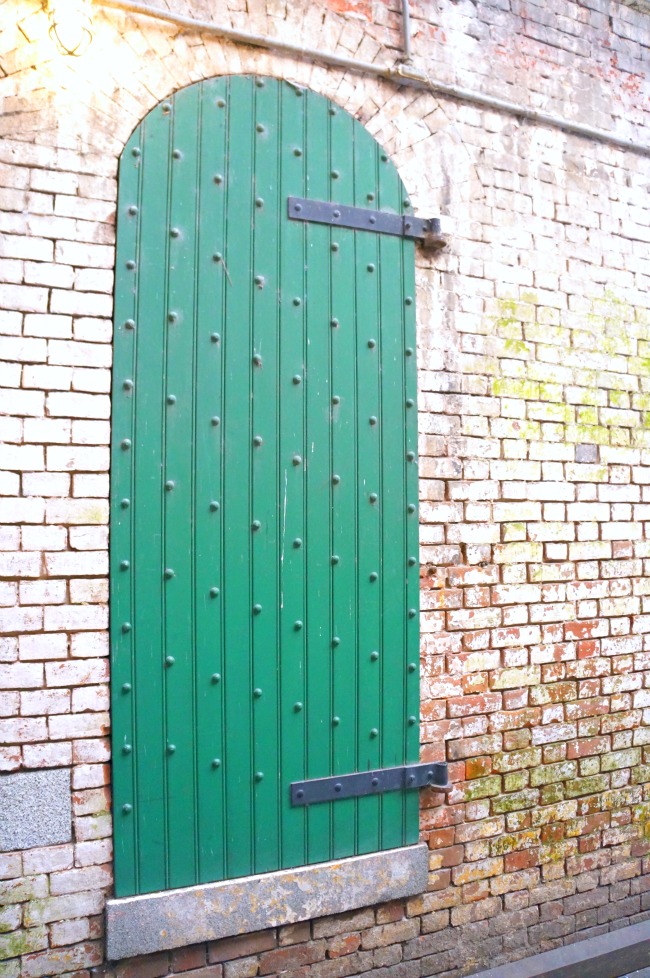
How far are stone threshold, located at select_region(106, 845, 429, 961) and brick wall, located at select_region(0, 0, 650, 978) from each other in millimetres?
82

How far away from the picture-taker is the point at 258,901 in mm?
3064

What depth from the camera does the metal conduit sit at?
10.00ft

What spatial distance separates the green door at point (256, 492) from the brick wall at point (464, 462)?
0.37 feet

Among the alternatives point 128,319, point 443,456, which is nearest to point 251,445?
point 128,319

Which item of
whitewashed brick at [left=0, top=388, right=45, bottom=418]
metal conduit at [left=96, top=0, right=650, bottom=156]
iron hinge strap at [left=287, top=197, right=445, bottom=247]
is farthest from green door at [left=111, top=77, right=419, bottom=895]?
whitewashed brick at [left=0, top=388, right=45, bottom=418]

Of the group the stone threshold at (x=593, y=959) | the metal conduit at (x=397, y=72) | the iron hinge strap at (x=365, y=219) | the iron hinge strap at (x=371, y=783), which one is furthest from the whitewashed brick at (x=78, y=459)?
the stone threshold at (x=593, y=959)

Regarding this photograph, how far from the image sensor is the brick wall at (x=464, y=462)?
282cm

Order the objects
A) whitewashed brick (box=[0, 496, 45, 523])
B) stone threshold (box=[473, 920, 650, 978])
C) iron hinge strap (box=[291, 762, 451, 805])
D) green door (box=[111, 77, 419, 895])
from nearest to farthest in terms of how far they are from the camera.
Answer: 1. whitewashed brick (box=[0, 496, 45, 523])
2. green door (box=[111, 77, 419, 895])
3. iron hinge strap (box=[291, 762, 451, 805])
4. stone threshold (box=[473, 920, 650, 978])

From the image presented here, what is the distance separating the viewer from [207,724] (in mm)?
3029

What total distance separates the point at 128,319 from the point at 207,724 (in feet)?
4.95

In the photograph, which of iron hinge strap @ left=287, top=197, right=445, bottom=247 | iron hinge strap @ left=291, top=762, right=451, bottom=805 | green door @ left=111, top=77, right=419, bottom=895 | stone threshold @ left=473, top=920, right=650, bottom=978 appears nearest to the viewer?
green door @ left=111, top=77, right=419, bottom=895

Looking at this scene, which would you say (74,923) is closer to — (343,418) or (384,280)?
(343,418)

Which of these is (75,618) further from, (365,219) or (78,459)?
(365,219)

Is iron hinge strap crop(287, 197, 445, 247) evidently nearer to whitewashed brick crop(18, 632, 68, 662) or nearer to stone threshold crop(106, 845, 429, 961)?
whitewashed brick crop(18, 632, 68, 662)
